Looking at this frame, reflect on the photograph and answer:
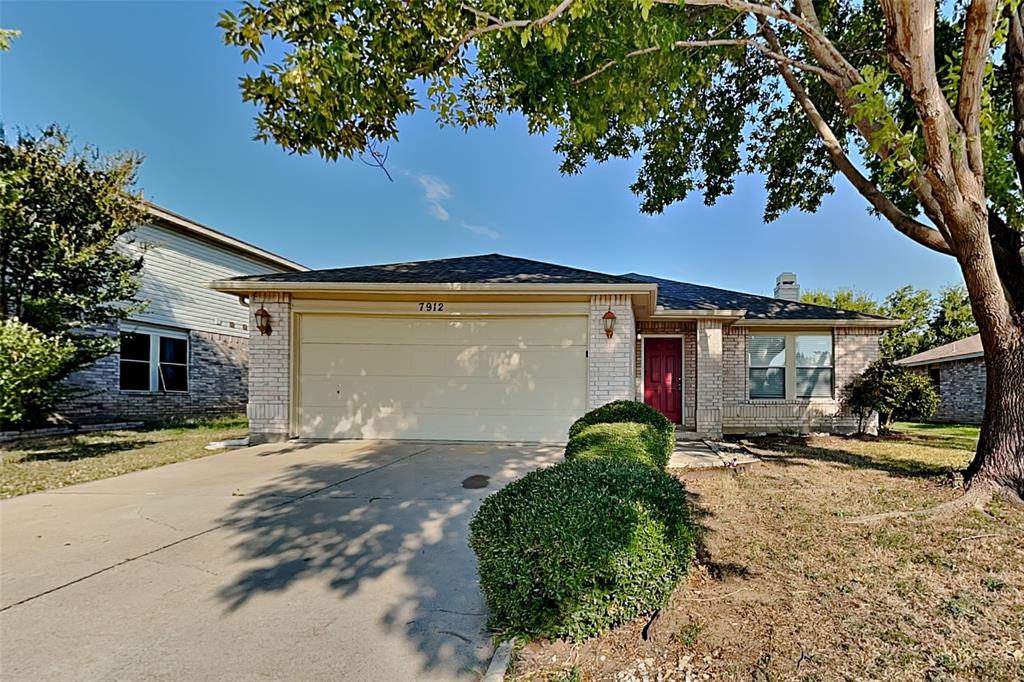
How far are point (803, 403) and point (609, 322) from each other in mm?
6123

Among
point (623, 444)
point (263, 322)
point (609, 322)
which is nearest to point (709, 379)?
point (609, 322)

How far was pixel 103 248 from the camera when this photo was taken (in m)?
Answer: 9.91

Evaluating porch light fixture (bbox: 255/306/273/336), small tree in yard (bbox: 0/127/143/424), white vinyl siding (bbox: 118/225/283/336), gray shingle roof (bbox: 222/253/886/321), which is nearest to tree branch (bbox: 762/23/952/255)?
gray shingle roof (bbox: 222/253/886/321)

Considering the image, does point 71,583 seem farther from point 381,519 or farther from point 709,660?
point 709,660

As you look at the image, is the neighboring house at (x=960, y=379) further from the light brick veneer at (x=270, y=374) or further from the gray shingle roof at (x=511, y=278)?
the light brick veneer at (x=270, y=374)

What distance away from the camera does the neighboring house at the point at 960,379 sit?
48.0 ft

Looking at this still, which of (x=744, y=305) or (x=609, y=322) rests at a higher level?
(x=744, y=305)

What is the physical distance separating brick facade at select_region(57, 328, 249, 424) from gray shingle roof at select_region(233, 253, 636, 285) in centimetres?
563

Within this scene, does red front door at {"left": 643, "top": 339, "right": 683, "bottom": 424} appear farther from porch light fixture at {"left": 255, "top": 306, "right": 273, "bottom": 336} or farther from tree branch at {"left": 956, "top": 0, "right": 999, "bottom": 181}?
porch light fixture at {"left": 255, "top": 306, "right": 273, "bottom": 336}

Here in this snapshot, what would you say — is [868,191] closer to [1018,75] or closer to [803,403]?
[1018,75]

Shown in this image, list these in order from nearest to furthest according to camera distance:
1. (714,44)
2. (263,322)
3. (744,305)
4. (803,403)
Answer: (714,44), (263,322), (803,403), (744,305)

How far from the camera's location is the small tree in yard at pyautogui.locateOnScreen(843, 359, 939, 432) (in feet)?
32.2

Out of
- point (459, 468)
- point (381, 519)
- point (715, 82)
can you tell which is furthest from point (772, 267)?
point (381, 519)

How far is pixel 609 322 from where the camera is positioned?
811cm
